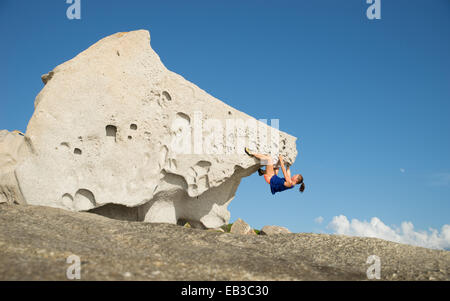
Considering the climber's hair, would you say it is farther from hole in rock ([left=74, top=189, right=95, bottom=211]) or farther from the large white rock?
hole in rock ([left=74, top=189, right=95, bottom=211])

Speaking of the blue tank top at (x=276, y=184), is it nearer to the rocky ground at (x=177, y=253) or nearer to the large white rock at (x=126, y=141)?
the large white rock at (x=126, y=141)

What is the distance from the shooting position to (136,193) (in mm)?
10125

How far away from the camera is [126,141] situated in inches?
397

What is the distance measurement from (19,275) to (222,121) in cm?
766

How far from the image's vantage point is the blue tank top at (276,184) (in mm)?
10836

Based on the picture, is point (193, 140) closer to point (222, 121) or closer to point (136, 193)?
point (222, 121)

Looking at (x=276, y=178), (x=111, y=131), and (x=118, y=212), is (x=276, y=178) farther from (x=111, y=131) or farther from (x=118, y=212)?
(x=111, y=131)

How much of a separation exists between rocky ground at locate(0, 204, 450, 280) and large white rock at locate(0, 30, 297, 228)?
1029 millimetres

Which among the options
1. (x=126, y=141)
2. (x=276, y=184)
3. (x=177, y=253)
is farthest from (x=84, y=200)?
(x=276, y=184)

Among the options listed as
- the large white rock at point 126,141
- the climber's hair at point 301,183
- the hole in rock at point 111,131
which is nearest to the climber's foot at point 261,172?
the large white rock at point 126,141

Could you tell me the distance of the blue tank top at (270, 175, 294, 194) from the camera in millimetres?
10836

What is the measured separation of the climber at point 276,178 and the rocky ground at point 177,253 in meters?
2.00

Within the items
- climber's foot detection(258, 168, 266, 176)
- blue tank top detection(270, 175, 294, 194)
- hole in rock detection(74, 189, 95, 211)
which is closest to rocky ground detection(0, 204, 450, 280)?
hole in rock detection(74, 189, 95, 211)
